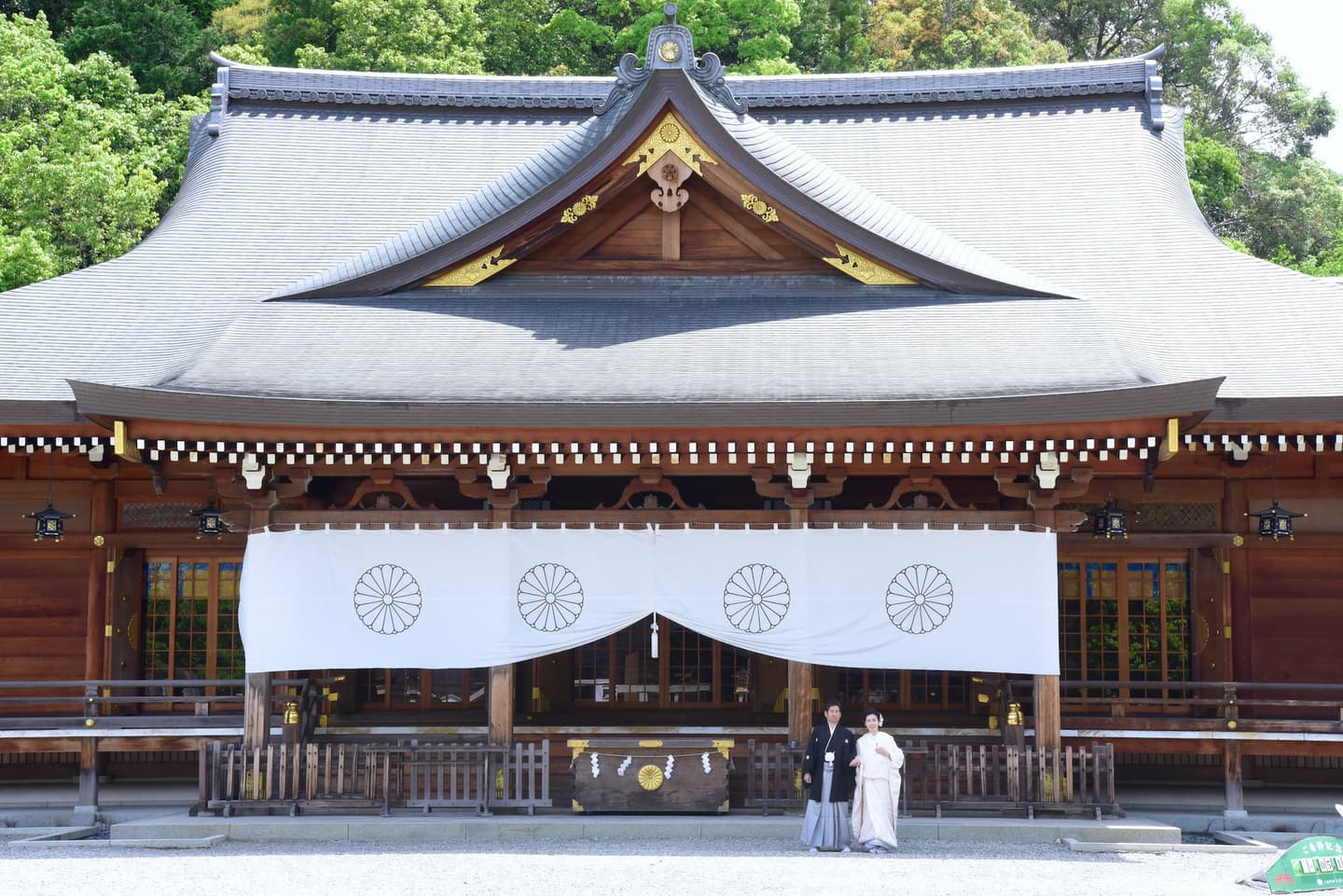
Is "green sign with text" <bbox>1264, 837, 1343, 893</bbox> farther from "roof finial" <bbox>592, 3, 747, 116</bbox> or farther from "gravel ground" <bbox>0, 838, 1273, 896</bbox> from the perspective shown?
"roof finial" <bbox>592, 3, 747, 116</bbox>

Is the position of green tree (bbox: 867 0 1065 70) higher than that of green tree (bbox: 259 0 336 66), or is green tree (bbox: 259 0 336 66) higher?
green tree (bbox: 867 0 1065 70)

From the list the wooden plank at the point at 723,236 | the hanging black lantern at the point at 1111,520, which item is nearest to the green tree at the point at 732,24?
the wooden plank at the point at 723,236

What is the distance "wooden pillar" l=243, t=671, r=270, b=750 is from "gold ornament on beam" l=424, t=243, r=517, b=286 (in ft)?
15.3

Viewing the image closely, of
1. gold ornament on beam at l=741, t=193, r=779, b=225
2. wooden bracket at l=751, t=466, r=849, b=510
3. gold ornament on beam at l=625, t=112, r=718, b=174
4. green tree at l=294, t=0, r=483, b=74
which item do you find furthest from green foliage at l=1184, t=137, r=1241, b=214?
wooden bracket at l=751, t=466, r=849, b=510

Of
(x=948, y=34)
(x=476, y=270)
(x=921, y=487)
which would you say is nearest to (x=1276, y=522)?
(x=921, y=487)

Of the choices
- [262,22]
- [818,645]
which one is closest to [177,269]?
[818,645]

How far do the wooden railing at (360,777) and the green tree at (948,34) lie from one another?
32.2m

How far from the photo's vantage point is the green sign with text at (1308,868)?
9.46m

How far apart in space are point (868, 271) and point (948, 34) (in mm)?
29413

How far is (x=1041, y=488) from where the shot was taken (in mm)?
13398

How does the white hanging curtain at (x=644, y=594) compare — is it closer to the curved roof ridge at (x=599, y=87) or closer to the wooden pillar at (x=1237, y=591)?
the wooden pillar at (x=1237, y=591)

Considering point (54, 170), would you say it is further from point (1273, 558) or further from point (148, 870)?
point (1273, 558)

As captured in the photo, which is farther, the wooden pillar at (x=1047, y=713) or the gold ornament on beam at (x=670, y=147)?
the gold ornament on beam at (x=670, y=147)

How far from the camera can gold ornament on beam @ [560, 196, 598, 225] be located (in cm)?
1533
